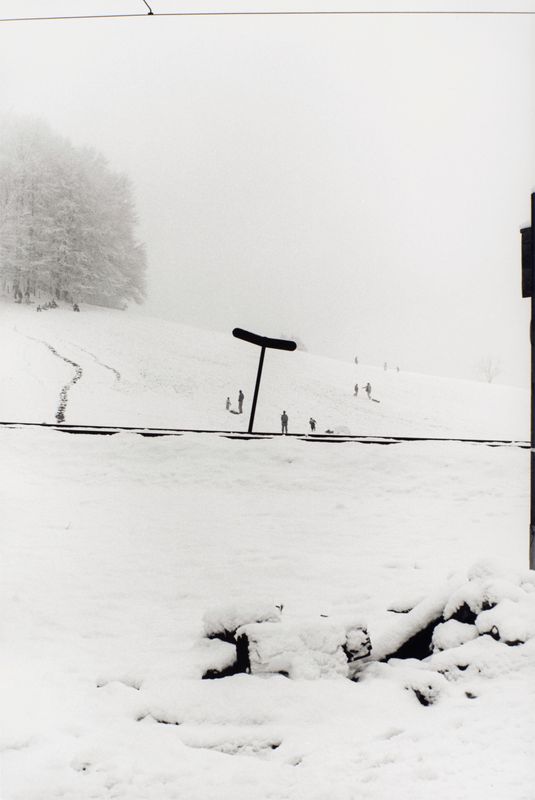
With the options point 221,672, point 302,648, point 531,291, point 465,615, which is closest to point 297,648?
point 302,648

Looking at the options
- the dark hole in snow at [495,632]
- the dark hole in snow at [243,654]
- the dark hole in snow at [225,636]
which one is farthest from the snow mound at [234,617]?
the dark hole in snow at [495,632]

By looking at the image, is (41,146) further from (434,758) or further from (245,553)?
(434,758)

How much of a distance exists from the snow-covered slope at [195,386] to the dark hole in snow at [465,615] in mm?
14190

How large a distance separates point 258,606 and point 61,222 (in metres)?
26.0

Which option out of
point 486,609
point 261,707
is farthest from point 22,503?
point 486,609

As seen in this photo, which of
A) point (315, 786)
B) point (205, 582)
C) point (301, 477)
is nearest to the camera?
point (315, 786)

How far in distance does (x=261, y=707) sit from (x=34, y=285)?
28.4 metres

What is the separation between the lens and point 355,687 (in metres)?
3.25

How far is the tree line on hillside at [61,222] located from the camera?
1005 inches

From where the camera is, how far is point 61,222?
86.9 ft

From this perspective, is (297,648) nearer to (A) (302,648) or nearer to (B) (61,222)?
(A) (302,648)

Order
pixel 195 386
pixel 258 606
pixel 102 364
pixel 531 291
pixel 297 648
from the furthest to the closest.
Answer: pixel 102 364
pixel 195 386
pixel 531 291
pixel 258 606
pixel 297 648

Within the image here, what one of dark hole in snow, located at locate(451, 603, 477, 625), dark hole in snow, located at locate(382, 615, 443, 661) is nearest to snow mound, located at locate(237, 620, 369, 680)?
dark hole in snow, located at locate(382, 615, 443, 661)

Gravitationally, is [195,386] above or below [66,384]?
above
